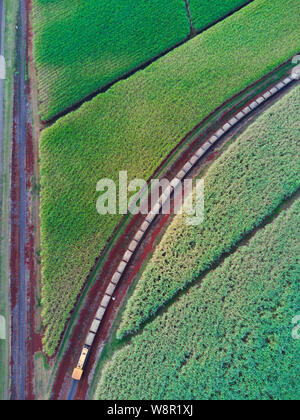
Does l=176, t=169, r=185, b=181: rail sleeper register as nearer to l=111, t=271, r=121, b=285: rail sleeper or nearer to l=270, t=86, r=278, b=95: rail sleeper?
l=111, t=271, r=121, b=285: rail sleeper

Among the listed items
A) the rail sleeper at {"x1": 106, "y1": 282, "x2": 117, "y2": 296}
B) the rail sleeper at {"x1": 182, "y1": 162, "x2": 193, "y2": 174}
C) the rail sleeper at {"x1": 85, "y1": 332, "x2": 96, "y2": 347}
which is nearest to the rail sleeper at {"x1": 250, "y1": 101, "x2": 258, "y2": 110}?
the rail sleeper at {"x1": 182, "y1": 162, "x2": 193, "y2": 174}

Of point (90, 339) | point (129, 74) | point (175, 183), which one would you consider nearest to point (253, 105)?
point (175, 183)

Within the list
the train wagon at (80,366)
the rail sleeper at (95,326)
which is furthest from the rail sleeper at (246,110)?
the train wagon at (80,366)

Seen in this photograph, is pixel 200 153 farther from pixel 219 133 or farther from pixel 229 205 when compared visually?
pixel 229 205

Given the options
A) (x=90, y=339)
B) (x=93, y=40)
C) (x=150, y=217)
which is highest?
(x=93, y=40)

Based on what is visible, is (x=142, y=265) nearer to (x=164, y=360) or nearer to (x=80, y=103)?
(x=164, y=360)

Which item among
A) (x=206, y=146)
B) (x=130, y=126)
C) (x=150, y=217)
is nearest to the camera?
(x=150, y=217)
